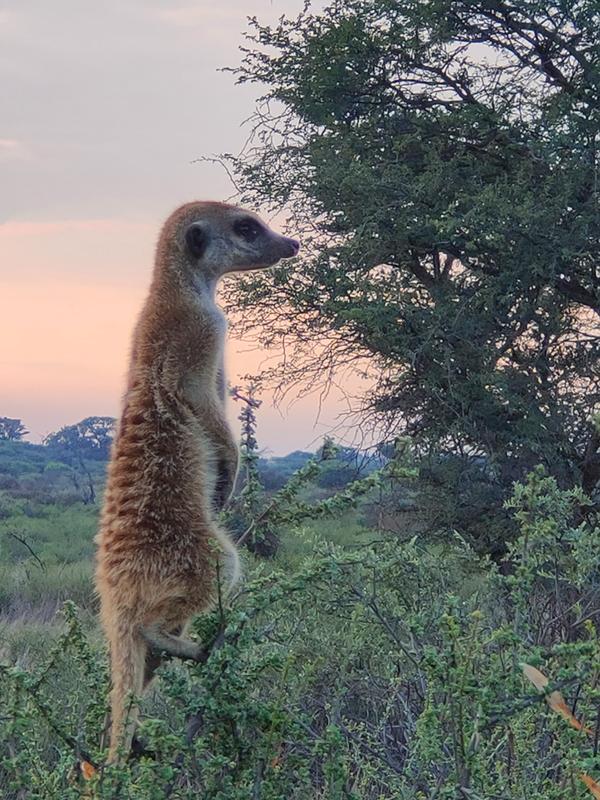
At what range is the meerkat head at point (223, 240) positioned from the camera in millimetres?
4609

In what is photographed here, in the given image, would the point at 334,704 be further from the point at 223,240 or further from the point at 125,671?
the point at 223,240

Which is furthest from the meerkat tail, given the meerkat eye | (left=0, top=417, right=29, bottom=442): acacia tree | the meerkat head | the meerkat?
(left=0, top=417, right=29, bottom=442): acacia tree

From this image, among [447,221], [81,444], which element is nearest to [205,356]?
[447,221]

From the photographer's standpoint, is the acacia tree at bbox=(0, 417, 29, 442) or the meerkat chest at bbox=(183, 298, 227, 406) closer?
the meerkat chest at bbox=(183, 298, 227, 406)

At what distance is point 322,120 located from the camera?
1221 cm

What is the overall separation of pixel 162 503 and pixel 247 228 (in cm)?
194

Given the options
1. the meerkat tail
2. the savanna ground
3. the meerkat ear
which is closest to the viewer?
the savanna ground

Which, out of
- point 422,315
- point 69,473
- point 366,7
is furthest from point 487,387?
point 69,473

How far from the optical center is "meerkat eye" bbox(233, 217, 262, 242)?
16.3 feet

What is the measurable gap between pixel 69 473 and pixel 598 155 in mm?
33148

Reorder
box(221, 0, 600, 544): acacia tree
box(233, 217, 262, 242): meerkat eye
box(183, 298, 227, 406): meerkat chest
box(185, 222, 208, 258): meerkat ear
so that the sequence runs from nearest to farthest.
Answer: box(183, 298, 227, 406): meerkat chest → box(185, 222, 208, 258): meerkat ear → box(233, 217, 262, 242): meerkat eye → box(221, 0, 600, 544): acacia tree

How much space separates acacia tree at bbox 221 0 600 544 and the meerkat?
6.82 meters

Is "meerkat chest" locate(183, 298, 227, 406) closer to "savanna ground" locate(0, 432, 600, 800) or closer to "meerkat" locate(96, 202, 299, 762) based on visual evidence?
"meerkat" locate(96, 202, 299, 762)

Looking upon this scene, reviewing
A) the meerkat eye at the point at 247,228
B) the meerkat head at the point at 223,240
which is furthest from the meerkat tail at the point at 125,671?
the meerkat eye at the point at 247,228
